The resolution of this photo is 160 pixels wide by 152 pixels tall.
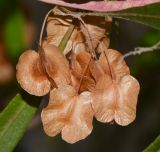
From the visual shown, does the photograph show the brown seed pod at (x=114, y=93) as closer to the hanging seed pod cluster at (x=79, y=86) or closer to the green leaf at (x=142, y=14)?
the hanging seed pod cluster at (x=79, y=86)

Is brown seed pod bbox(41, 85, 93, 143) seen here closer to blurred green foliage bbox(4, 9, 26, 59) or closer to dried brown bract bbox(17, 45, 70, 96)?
dried brown bract bbox(17, 45, 70, 96)

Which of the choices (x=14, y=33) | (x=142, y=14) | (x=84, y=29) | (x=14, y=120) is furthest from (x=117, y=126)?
(x=142, y=14)

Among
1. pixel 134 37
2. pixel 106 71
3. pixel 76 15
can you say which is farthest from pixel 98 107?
pixel 134 37

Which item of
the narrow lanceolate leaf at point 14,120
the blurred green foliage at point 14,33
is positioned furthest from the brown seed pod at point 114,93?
the blurred green foliage at point 14,33

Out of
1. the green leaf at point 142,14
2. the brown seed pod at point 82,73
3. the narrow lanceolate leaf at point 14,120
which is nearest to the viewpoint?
the green leaf at point 142,14

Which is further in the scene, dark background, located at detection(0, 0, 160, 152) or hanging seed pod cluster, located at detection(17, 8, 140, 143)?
dark background, located at detection(0, 0, 160, 152)

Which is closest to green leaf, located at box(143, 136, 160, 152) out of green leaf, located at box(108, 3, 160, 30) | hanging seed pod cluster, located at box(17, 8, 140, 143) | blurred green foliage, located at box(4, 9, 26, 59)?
hanging seed pod cluster, located at box(17, 8, 140, 143)

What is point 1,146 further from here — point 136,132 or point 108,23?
point 136,132
